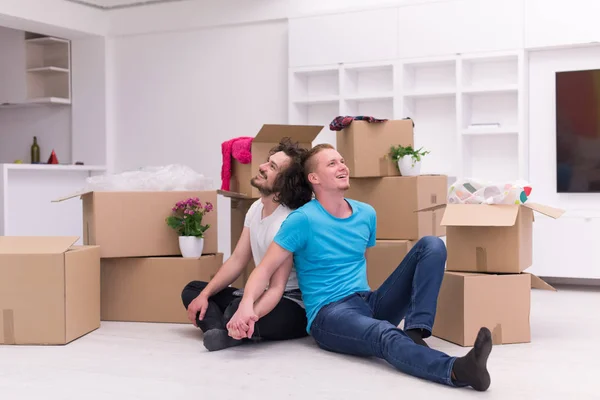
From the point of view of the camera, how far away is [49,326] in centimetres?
314

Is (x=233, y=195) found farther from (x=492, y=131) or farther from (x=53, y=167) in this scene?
(x=53, y=167)

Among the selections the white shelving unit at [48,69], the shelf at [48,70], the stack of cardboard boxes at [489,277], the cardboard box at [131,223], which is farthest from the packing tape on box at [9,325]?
the shelf at [48,70]

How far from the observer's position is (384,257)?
A: 3.80m

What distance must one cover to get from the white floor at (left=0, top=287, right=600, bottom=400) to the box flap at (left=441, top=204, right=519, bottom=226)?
51 centimetres

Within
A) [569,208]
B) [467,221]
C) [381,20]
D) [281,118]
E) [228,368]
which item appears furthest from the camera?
[281,118]

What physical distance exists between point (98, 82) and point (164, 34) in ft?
2.43

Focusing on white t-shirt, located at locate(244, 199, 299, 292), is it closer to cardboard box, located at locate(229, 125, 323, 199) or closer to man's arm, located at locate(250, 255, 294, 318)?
man's arm, located at locate(250, 255, 294, 318)

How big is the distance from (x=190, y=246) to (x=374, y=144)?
1071 mm

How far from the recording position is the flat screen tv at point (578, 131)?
4.82 metres

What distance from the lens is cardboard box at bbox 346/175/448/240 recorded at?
3.82 metres

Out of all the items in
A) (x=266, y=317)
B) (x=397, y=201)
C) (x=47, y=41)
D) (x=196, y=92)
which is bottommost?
(x=266, y=317)

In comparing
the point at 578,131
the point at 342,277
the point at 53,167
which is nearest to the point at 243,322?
the point at 342,277

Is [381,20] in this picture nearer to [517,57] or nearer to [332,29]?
[332,29]

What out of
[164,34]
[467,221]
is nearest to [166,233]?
[467,221]
